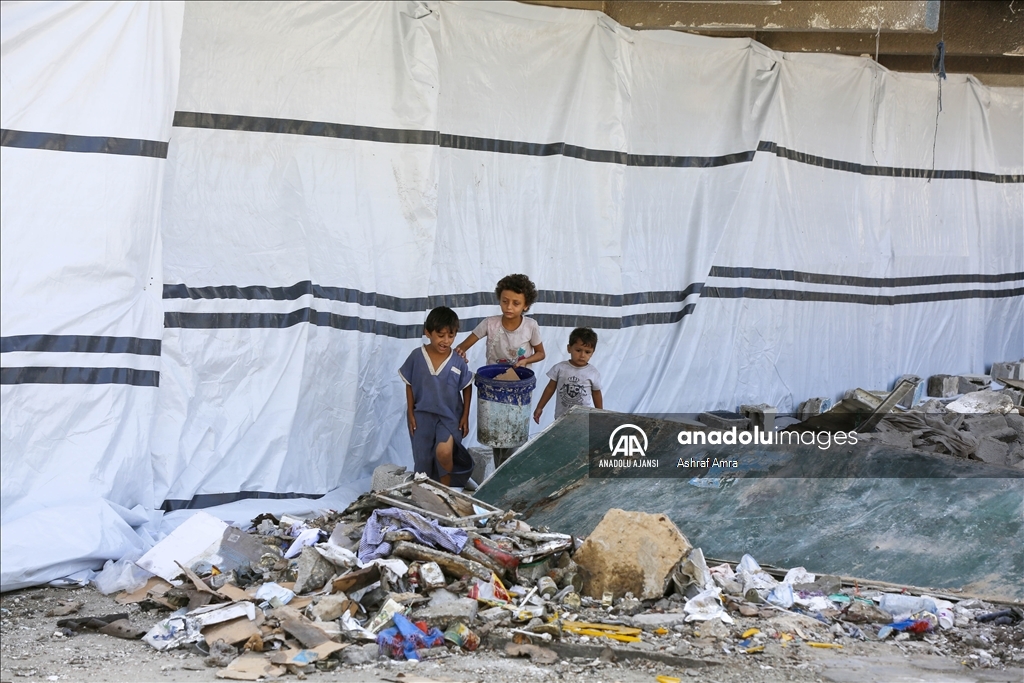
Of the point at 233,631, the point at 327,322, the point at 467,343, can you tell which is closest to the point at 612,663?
the point at 233,631

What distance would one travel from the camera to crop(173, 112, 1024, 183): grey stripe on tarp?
17.6 feet

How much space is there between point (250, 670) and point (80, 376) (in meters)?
1.95

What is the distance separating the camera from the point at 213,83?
529 cm

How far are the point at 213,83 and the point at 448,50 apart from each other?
5.00 ft

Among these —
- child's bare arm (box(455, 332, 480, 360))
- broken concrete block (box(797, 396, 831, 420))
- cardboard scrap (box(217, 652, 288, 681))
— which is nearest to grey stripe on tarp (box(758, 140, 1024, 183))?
A: broken concrete block (box(797, 396, 831, 420))

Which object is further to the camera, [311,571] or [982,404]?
[982,404]

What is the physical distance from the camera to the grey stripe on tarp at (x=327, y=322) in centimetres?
520

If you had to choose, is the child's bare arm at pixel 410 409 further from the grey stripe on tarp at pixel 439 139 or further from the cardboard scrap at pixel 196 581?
the cardboard scrap at pixel 196 581

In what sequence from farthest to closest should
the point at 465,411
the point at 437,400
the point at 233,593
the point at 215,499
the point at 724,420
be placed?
1. the point at 724,420
2. the point at 465,411
3. the point at 437,400
4. the point at 215,499
5. the point at 233,593

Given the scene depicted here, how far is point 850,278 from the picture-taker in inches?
347

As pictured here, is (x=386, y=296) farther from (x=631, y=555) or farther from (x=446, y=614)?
(x=446, y=614)

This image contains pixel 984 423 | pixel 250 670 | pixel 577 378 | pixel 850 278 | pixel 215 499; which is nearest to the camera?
pixel 250 670

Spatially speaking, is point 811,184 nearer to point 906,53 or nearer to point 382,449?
point 906,53

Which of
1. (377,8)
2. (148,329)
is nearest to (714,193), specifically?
(377,8)
